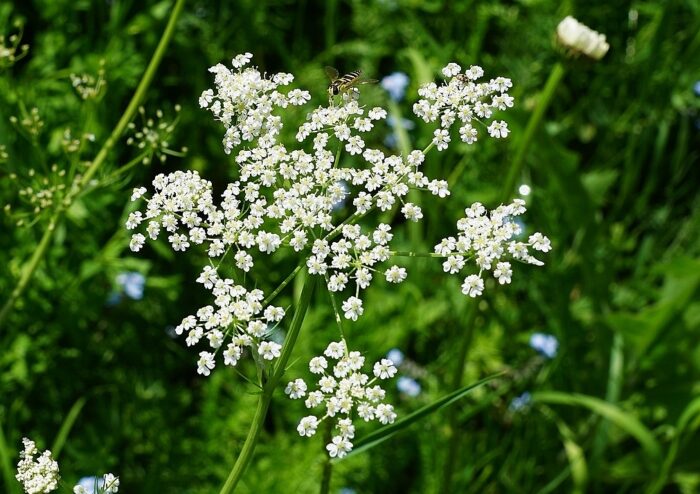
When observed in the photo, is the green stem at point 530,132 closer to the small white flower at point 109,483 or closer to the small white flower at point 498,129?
the small white flower at point 498,129


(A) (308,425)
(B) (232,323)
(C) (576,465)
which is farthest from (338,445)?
(C) (576,465)

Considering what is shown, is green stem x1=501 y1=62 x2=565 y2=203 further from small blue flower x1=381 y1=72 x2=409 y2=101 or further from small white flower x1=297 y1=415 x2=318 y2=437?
small blue flower x1=381 y1=72 x2=409 y2=101

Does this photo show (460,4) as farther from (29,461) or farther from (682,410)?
(29,461)

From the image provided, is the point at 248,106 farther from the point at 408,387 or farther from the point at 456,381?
the point at 408,387

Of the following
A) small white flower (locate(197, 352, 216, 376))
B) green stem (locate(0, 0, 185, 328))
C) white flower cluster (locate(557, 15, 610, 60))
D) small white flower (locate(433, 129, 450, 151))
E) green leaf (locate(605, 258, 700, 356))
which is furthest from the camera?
green leaf (locate(605, 258, 700, 356))

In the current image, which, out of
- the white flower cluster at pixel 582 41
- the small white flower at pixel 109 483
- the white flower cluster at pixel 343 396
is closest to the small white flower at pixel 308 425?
the white flower cluster at pixel 343 396

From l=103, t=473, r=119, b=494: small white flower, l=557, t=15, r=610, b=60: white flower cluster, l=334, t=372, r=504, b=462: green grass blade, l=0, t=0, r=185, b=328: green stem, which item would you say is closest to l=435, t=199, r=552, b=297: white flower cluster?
l=334, t=372, r=504, b=462: green grass blade
